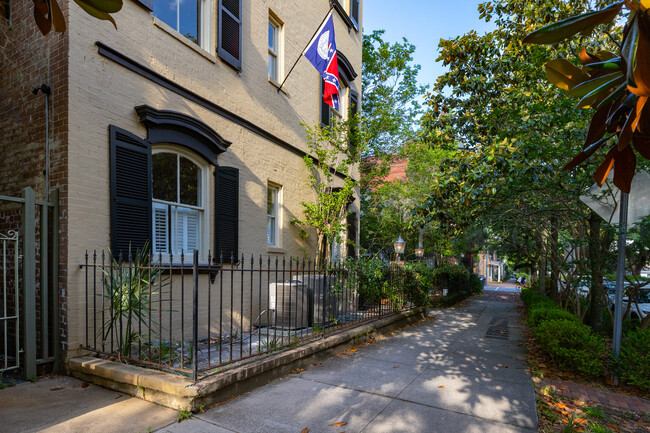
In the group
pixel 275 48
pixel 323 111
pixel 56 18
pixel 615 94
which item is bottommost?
pixel 615 94

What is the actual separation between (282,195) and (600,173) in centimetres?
794

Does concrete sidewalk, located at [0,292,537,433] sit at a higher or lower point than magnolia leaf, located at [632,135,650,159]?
lower

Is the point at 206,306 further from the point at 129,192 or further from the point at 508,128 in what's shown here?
the point at 508,128

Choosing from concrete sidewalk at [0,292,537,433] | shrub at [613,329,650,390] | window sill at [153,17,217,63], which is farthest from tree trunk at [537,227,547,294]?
window sill at [153,17,217,63]

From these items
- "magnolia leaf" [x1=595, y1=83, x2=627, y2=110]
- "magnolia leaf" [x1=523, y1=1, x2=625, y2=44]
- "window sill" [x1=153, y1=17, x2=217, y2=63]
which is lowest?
"magnolia leaf" [x1=595, y1=83, x2=627, y2=110]

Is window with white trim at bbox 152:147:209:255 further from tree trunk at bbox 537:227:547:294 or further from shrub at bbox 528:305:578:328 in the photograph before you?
tree trunk at bbox 537:227:547:294

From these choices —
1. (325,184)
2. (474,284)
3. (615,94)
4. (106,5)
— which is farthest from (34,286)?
(474,284)

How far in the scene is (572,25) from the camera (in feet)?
4.00

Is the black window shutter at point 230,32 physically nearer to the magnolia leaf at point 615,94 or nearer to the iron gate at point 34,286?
the iron gate at point 34,286

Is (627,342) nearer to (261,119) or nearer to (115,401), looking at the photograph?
(115,401)

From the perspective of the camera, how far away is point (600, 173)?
1472 mm

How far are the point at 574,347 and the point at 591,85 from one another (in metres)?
5.80

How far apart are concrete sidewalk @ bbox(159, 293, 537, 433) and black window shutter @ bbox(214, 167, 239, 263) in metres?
2.70

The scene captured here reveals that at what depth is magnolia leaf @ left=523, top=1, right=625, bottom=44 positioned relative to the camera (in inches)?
43.3
